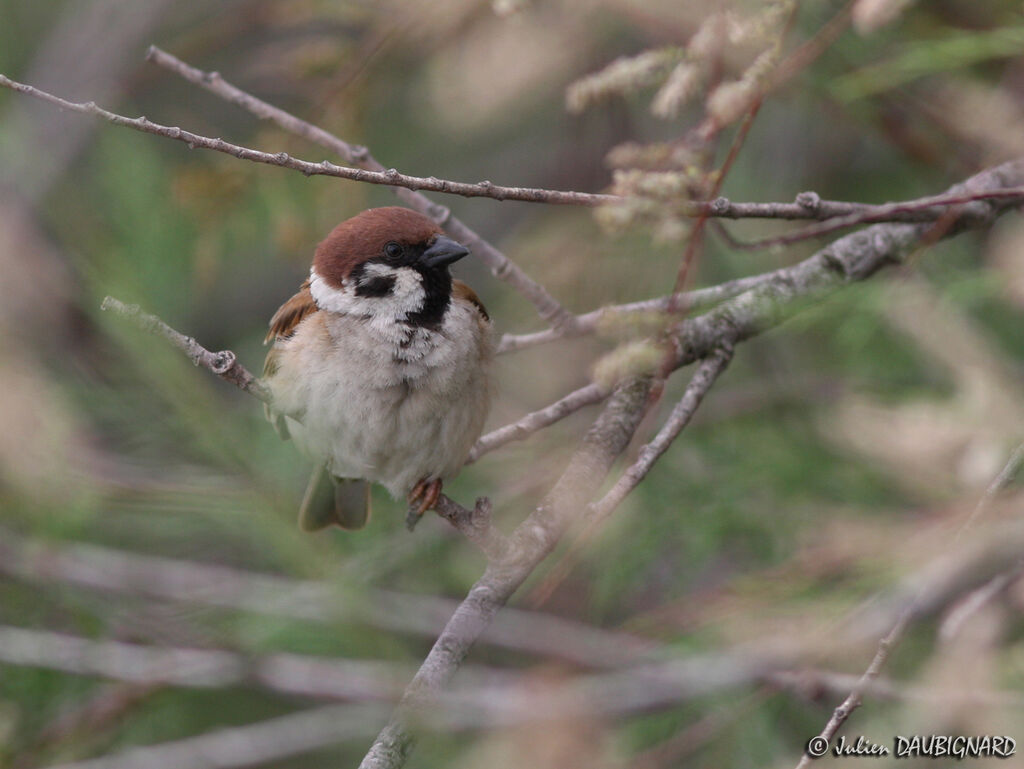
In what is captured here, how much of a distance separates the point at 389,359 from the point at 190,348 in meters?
0.89

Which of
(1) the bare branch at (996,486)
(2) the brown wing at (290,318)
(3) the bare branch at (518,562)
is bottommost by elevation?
(1) the bare branch at (996,486)

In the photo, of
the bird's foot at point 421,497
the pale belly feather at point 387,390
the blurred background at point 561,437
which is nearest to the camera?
the blurred background at point 561,437

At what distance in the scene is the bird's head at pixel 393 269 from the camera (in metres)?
2.68

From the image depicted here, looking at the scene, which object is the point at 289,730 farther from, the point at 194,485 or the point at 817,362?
the point at 817,362

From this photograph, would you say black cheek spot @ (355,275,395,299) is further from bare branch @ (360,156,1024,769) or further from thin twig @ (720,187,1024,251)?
thin twig @ (720,187,1024,251)

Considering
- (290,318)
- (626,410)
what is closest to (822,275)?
(626,410)

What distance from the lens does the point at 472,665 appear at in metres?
3.54

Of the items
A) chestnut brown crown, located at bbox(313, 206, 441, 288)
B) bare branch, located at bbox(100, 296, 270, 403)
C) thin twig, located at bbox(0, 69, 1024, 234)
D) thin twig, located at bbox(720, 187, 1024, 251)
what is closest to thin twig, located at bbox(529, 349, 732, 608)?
thin twig, located at bbox(720, 187, 1024, 251)

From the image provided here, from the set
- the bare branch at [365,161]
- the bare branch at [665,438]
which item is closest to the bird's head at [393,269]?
the bare branch at [365,161]

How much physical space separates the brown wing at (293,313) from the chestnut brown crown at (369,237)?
0.24 feet

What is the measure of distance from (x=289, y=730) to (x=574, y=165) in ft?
6.90

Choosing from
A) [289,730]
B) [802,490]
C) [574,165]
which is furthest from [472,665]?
[574,165]

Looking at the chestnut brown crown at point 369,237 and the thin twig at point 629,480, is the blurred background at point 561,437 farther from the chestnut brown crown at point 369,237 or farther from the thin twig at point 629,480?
the chestnut brown crown at point 369,237

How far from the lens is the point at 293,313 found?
9.26 ft
